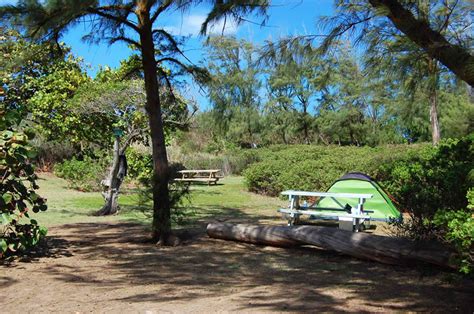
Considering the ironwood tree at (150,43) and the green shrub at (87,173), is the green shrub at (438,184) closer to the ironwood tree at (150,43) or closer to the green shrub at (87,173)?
the ironwood tree at (150,43)

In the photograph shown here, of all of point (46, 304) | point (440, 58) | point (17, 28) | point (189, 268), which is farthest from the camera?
point (17, 28)

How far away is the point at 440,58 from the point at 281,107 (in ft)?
113

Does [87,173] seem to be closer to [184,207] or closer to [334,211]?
[184,207]

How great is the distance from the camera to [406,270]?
5750 millimetres

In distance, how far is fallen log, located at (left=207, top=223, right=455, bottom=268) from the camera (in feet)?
17.5

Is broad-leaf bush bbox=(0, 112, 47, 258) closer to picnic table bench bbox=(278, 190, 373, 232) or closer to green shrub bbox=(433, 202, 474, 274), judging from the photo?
picnic table bench bbox=(278, 190, 373, 232)

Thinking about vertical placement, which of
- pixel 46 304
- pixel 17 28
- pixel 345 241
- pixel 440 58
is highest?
pixel 17 28

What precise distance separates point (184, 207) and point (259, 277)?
4953mm

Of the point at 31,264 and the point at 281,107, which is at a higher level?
the point at 281,107

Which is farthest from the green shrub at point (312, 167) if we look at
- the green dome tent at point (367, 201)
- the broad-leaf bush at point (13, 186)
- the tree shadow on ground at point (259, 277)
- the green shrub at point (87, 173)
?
the broad-leaf bush at point (13, 186)

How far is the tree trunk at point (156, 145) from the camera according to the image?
7.65m

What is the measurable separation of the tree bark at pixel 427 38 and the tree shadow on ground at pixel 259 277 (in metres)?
1.76

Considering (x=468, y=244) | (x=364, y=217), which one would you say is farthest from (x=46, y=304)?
(x=364, y=217)

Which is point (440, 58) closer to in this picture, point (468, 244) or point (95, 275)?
point (468, 244)
